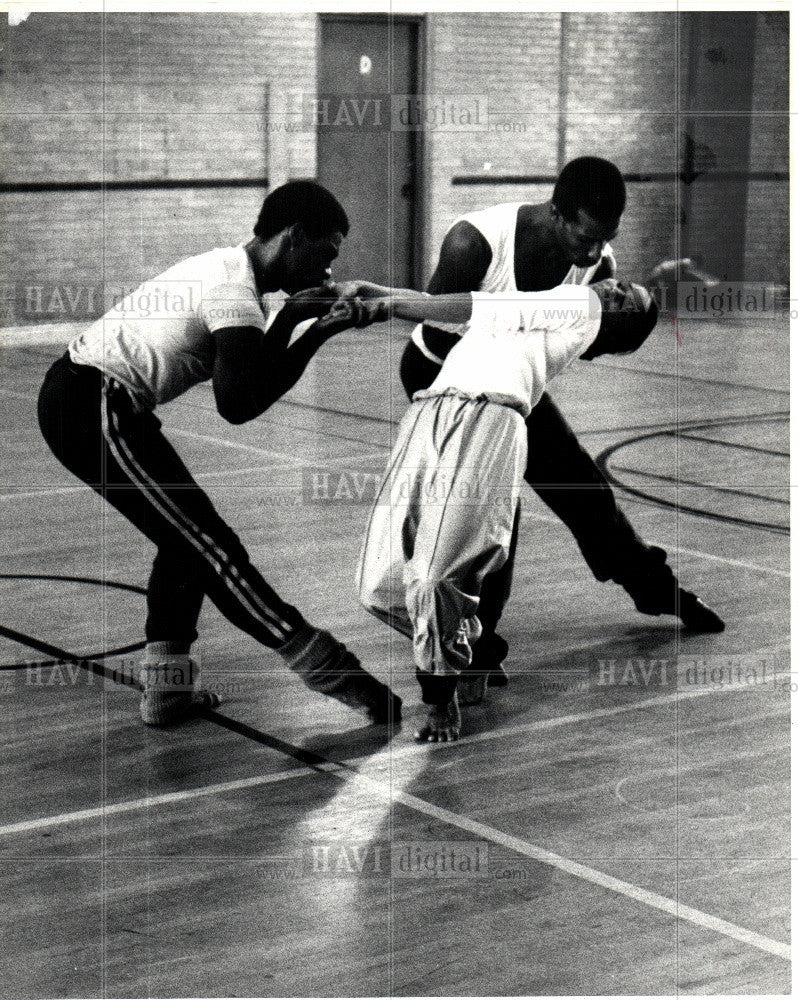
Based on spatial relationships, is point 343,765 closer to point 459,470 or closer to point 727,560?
point 459,470

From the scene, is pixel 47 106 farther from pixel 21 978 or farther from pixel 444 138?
pixel 21 978

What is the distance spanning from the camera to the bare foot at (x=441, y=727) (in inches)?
175

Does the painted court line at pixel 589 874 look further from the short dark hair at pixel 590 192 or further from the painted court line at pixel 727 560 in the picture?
the painted court line at pixel 727 560

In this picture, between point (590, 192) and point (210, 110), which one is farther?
point (210, 110)

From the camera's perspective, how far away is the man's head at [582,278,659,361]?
15.5 ft

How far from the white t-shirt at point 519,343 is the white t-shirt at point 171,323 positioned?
1.99 feet

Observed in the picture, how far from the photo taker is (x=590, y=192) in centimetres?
476

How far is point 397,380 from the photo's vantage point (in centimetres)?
1093

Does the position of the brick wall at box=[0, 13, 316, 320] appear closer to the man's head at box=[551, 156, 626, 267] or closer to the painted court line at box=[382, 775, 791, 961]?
the man's head at box=[551, 156, 626, 267]

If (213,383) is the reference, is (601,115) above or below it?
above

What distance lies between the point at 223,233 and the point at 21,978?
34.7ft

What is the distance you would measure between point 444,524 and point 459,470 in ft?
0.54

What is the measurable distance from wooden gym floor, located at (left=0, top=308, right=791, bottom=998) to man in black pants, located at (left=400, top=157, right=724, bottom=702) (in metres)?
0.35

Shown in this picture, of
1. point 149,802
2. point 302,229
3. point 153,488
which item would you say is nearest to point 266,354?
point 302,229
